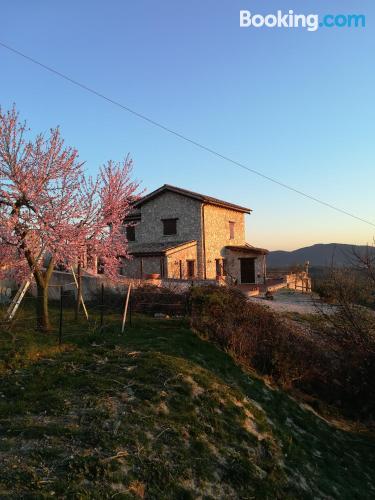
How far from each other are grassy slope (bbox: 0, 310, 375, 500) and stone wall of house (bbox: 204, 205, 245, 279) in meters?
19.9

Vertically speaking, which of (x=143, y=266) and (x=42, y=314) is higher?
(x=143, y=266)

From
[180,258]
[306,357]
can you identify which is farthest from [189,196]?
[306,357]

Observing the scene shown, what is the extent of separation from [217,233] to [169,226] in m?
3.81

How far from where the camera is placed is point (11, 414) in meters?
6.19

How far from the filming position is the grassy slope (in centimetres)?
509

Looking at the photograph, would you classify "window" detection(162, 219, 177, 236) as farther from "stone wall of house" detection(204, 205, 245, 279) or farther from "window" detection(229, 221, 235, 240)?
"window" detection(229, 221, 235, 240)

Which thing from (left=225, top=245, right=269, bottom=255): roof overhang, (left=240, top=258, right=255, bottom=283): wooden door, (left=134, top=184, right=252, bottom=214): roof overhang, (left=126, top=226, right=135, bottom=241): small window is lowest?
(left=240, top=258, right=255, bottom=283): wooden door

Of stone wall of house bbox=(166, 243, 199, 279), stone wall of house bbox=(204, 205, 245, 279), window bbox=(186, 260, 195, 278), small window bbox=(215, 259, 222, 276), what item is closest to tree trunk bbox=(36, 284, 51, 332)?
stone wall of house bbox=(166, 243, 199, 279)

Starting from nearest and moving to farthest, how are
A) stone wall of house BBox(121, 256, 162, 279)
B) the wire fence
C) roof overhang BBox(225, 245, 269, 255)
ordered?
1. the wire fence
2. stone wall of house BBox(121, 256, 162, 279)
3. roof overhang BBox(225, 245, 269, 255)

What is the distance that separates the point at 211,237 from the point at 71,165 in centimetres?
1955

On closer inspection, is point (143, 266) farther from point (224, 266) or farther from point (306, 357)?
point (306, 357)

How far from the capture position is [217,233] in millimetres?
31891

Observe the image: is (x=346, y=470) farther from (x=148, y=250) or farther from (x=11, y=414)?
(x=148, y=250)

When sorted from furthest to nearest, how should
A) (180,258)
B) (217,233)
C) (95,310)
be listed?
(217,233) < (180,258) < (95,310)
